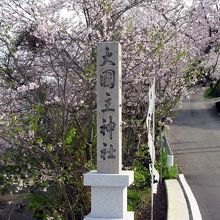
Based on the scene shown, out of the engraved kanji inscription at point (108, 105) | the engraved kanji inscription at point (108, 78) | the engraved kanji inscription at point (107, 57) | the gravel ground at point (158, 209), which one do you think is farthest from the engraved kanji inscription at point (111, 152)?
the gravel ground at point (158, 209)

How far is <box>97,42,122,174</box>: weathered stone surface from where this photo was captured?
649 centimetres

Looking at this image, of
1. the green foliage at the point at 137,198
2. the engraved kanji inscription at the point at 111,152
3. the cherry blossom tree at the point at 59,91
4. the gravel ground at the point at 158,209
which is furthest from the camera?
the green foliage at the point at 137,198

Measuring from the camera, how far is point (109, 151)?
256 inches

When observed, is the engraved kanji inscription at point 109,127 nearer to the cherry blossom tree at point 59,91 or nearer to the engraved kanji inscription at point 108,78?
the engraved kanji inscription at point 108,78

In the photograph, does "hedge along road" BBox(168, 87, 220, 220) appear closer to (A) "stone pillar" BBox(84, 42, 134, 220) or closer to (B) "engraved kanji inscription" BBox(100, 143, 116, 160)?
(A) "stone pillar" BBox(84, 42, 134, 220)

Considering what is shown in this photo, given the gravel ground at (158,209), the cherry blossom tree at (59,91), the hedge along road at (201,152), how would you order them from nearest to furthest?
the cherry blossom tree at (59,91) < the gravel ground at (158,209) < the hedge along road at (201,152)

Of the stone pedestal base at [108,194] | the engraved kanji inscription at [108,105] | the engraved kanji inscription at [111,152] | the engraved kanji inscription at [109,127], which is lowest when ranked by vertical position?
the stone pedestal base at [108,194]

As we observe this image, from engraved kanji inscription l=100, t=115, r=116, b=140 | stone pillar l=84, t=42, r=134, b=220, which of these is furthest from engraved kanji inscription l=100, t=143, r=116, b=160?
engraved kanji inscription l=100, t=115, r=116, b=140

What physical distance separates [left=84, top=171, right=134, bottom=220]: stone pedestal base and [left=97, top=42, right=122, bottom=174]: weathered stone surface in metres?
0.16

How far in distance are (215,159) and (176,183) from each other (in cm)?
529

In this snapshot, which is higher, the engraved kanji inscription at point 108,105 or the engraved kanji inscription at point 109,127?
the engraved kanji inscription at point 108,105

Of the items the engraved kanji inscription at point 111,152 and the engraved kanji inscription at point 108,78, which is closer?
the engraved kanji inscription at point 111,152

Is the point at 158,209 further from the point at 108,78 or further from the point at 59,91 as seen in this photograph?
the point at 108,78

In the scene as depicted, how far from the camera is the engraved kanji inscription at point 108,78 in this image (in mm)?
6590
